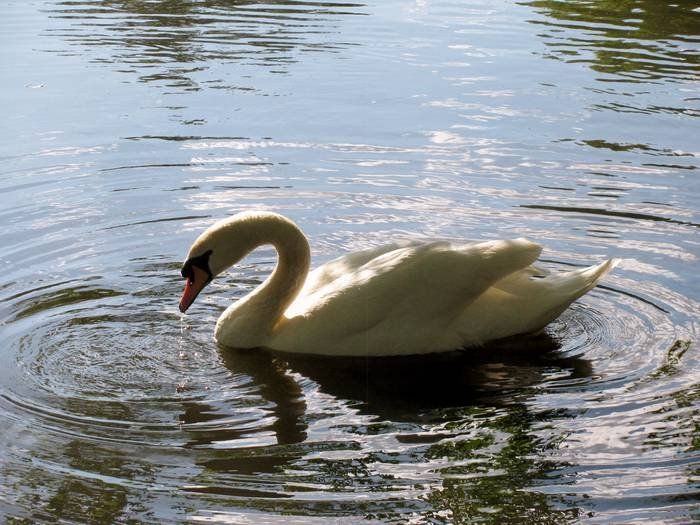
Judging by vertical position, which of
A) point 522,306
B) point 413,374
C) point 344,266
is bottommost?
point 413,374

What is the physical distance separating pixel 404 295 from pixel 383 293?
15 cm

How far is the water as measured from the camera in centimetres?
663

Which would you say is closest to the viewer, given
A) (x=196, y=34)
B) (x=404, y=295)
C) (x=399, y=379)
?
(x=399, y=379)

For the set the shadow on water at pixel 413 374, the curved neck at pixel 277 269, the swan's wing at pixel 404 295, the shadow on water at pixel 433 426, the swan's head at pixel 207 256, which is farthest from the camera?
the curved neck at pixel 277 269

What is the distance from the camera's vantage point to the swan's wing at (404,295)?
329 inches

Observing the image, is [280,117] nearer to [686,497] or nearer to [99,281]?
[99,281]

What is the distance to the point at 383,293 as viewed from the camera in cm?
832

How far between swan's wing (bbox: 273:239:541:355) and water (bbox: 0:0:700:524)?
182 millimetres

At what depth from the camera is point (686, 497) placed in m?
6.32

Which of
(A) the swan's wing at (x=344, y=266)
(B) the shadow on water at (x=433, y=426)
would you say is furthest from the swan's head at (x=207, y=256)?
(A) the swan's wing at (x=344, y=266)

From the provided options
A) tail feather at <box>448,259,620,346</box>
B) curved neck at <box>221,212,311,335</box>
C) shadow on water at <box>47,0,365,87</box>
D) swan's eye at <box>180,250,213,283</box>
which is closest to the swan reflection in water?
tail feather at <box>448,259,620,346</box>

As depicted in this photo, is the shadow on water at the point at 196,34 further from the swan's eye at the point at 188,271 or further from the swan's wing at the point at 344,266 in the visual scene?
the swan's eye at the point at 188,271

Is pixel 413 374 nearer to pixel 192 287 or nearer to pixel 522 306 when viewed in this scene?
pixel 522 306

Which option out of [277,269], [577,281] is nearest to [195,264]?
[277,269]
